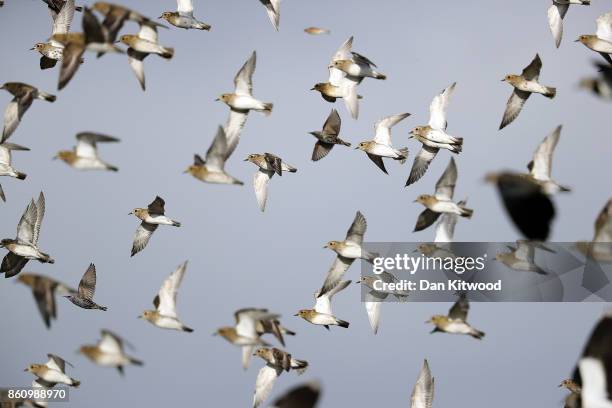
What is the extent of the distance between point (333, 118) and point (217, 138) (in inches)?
226

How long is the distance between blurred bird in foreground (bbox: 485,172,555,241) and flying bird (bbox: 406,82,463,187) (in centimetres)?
698

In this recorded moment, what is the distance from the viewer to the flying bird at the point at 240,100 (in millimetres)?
29812

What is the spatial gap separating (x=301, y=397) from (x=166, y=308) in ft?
22.0

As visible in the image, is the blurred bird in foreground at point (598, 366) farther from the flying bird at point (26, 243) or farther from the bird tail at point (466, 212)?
the flying bird at point (26, 243)

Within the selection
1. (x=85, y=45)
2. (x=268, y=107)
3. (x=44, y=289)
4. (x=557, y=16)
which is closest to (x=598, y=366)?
(x=44, y=289)

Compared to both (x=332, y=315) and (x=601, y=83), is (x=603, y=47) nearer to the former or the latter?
(x=601, y=83)

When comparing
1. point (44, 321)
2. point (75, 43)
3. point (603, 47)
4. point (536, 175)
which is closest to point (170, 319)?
point (44, 321)

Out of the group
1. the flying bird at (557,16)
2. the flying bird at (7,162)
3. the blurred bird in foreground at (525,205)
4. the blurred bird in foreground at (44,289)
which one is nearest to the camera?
the blurred bird in foreground at (525,205)

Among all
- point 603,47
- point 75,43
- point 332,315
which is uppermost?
point 603,47

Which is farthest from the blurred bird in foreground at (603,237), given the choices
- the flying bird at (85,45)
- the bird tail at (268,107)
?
the flying bird at (85,45)

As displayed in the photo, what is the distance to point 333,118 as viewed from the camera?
1287 inches

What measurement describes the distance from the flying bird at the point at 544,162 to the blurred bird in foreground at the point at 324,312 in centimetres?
597

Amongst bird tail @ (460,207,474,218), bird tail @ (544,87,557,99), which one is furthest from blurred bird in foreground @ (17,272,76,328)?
bird tail @ (544,87,557,99)

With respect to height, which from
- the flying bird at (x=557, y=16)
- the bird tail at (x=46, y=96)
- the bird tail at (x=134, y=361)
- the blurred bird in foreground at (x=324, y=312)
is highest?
the flying bird at (x=557, y=16)
